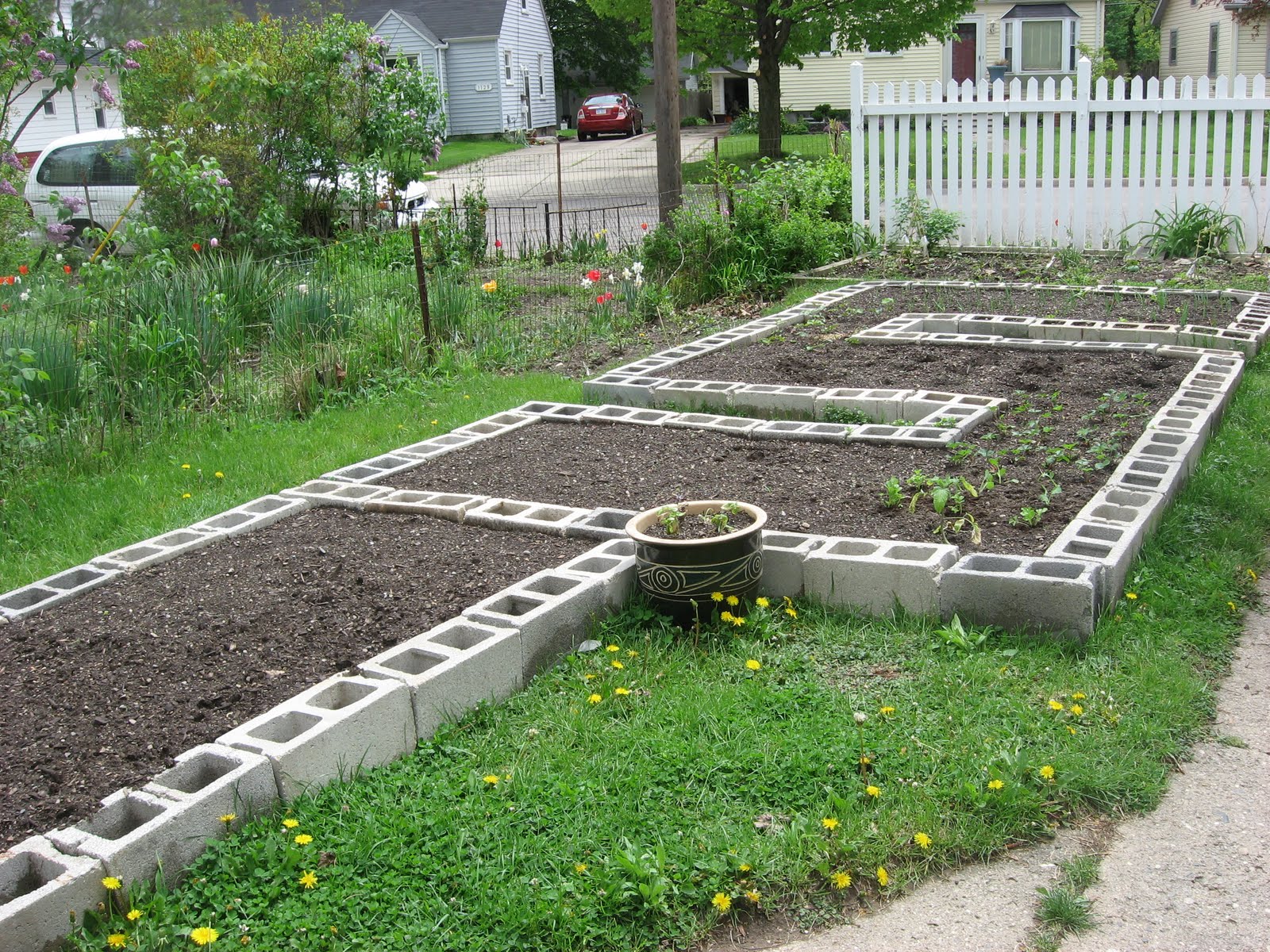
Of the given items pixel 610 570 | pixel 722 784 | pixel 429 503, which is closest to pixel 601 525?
pixel 610 570

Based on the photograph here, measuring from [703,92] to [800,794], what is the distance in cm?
4860

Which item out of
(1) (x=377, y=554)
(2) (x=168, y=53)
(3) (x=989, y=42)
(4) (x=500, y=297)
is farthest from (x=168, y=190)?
(3) (x=989, y=42)

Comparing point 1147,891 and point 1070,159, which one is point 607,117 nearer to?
point 1070,159

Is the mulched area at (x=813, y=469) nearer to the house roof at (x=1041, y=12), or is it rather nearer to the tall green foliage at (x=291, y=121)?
the tall green foliage at (x=291, y=121)

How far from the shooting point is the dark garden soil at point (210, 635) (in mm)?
3258

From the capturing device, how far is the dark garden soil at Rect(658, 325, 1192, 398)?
6.65 metres

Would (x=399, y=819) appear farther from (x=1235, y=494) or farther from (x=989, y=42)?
(x=989, y=42)

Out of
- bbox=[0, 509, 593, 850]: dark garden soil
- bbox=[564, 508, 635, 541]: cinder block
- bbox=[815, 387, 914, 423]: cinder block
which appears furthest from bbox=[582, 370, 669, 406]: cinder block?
bbox=[0, 509, 593, 850]: dark garden soil

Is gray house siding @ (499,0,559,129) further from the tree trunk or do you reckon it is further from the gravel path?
the gravel path

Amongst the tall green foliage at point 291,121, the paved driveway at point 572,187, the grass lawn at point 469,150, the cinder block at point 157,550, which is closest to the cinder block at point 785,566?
the cinder block at point 157,550

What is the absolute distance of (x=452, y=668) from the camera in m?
3.54

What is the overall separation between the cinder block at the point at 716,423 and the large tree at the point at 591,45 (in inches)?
1813

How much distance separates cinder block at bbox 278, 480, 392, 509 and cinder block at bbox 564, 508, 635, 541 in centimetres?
99

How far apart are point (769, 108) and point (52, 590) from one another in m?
20.1
